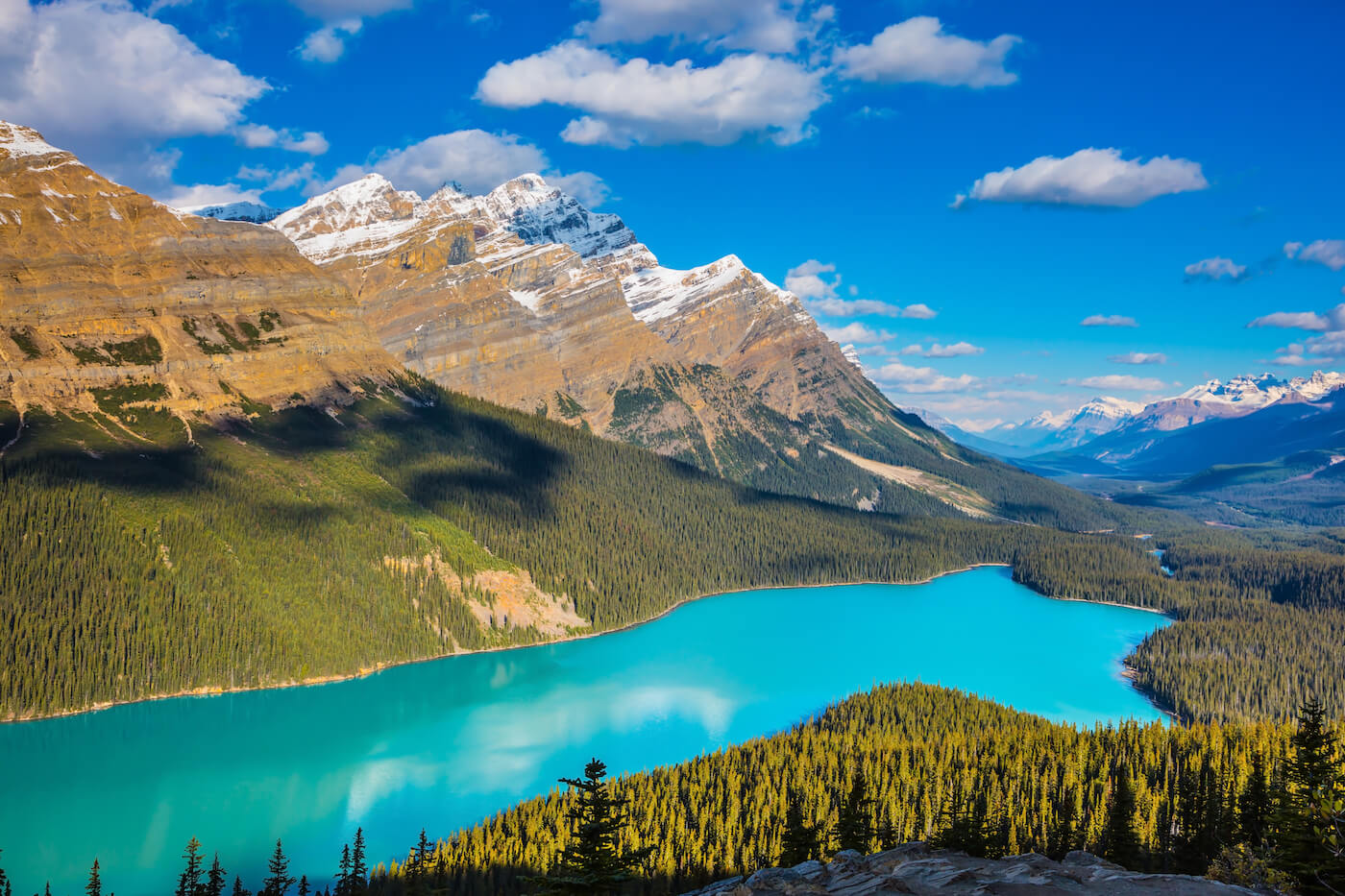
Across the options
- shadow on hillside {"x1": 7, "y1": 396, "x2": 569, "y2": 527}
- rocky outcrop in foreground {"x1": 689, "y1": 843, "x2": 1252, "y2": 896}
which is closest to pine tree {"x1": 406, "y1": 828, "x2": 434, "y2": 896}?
rocky outcrop in foreground {"x1": 689, "y1": 843, "x2": 1252, "y2": 896}

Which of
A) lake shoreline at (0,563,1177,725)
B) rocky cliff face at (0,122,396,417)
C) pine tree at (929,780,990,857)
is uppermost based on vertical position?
rocky cliff face at (0,122,396,417)

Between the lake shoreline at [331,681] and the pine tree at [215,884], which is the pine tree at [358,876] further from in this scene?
the lake shoreline at [331,681]

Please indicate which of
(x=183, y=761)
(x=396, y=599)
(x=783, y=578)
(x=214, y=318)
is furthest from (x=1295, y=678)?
(x=214, y=318)

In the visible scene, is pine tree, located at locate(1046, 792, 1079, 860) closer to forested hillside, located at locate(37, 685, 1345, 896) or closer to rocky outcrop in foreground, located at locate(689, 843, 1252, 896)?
forested hillside, located at locate(37, 685, 1345, 896)

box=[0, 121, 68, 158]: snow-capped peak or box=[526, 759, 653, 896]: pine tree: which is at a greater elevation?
box=[0, 121, 68, 158]: snow-capped peak

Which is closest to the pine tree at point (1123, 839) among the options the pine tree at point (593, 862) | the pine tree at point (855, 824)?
the pine tree at point (855, 824)

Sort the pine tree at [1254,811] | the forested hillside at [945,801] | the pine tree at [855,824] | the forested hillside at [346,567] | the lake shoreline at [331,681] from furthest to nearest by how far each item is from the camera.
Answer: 1. the forested hillside at [346,567]
2. the lake shoreline at [331,681]
3. the forested hillside at [945,801]
4. the pine tree at [1254,811]
5. the pine tree at [855,824]
